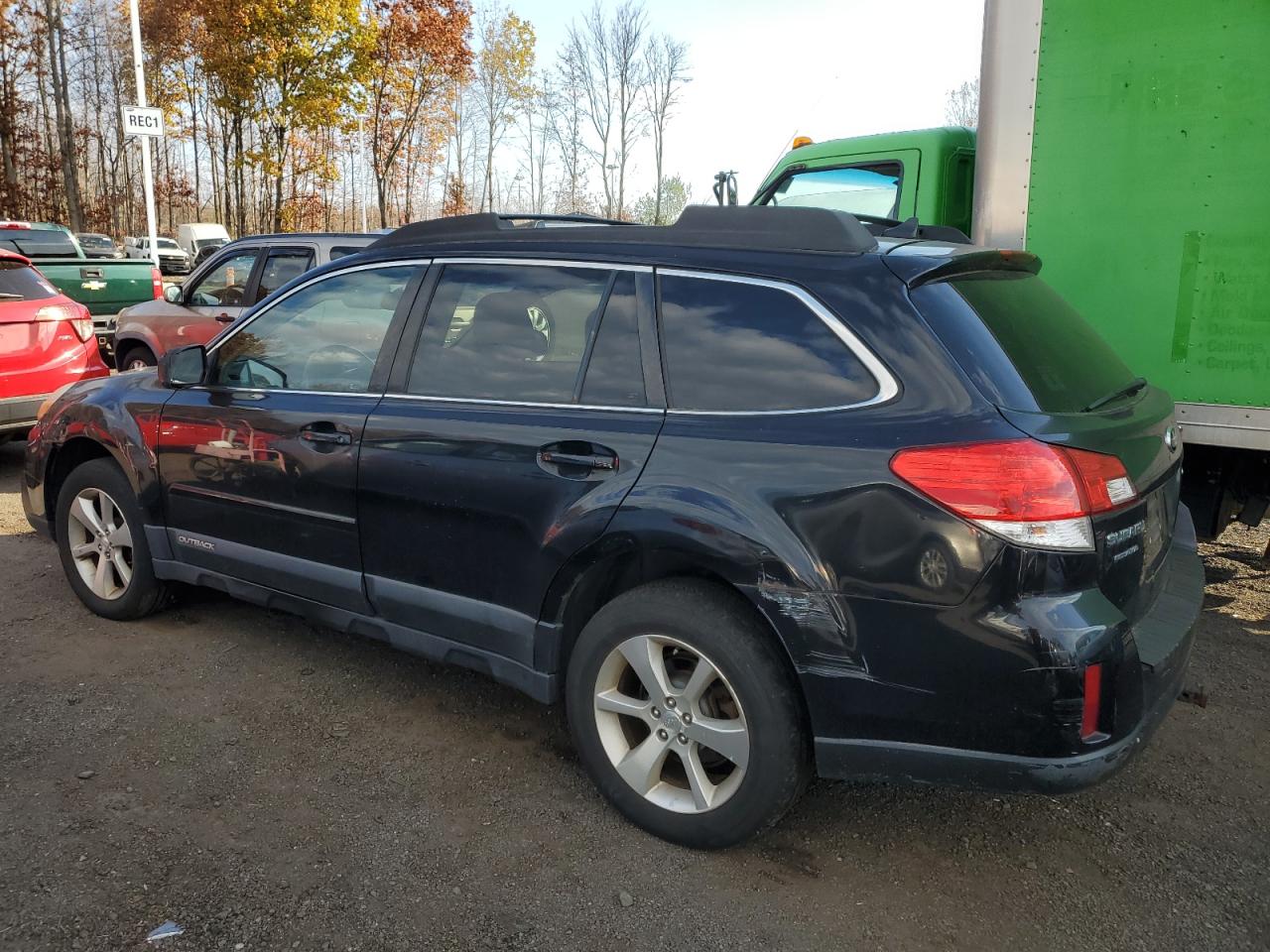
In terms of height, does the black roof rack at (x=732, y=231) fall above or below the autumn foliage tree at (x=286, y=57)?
below

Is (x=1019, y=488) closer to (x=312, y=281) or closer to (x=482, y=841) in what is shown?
(x=482, y=841)

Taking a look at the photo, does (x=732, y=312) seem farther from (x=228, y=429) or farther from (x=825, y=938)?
(x=228, y=429)

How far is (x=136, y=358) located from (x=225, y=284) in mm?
1771

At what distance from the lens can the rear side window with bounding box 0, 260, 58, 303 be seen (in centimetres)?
733

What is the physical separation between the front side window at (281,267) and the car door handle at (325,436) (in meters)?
4.08

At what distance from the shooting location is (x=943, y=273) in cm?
261

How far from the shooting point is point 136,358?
30.9 feet

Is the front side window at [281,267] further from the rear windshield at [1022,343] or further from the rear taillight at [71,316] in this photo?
the rear windshield at [1022,343]

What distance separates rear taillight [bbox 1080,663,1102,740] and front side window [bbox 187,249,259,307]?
7348 millimetres

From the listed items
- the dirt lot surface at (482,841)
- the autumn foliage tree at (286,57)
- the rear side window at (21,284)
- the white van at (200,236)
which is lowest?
the dirt lot surface at (482,841)

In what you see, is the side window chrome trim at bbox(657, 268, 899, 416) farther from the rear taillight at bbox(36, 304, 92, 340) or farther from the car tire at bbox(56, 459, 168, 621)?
the rear taillight at bbox(36, 304, 92, 340)

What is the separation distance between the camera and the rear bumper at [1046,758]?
2309 millimetres

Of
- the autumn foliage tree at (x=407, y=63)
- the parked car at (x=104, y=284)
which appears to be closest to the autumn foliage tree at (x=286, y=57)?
the autumn foliage tree at (x=407, y=63)

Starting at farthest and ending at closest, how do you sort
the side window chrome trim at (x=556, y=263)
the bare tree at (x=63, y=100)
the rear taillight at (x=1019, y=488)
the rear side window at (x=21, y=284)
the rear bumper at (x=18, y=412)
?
1. the bare tree at (x=63, y=100)
2. the rear side window at (x=21, y=284)
3. the rear bumper at (x=18, y=412)
4. the side window chrome trim at (x=556, y=263)
5. the rear taillight at (x=1019, y=488)
